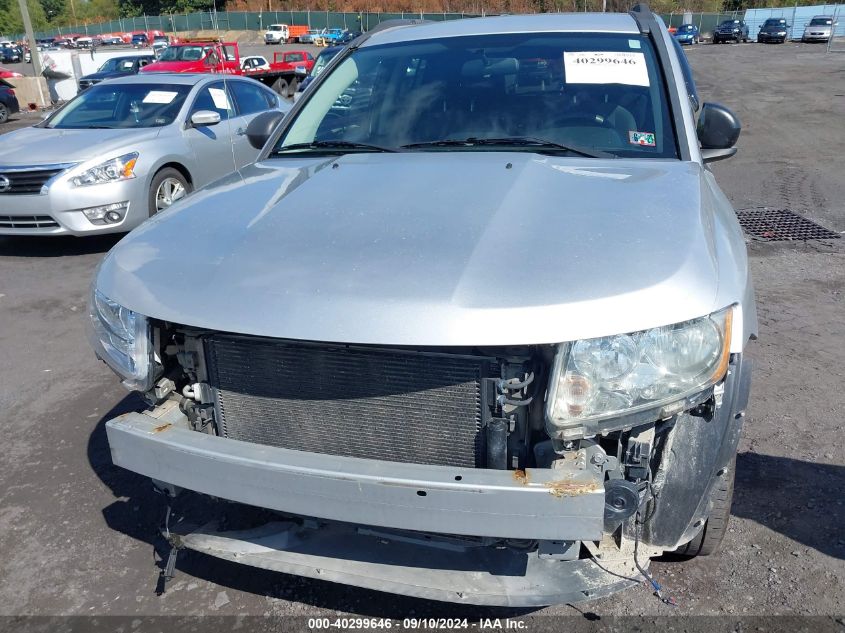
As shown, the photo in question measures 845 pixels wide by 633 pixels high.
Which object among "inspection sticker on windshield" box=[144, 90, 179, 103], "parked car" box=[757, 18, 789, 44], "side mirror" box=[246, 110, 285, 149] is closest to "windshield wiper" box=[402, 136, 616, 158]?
"side mirror" box=[246, 110, 285, 149]

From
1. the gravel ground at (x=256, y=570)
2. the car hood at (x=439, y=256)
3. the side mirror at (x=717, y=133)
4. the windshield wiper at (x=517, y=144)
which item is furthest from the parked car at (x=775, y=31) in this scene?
the car hood at (x=439, y=256)

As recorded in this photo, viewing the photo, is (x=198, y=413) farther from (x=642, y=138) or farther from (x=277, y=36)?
(x=277, y=36)

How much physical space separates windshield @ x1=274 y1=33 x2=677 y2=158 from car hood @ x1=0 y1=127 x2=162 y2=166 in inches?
165

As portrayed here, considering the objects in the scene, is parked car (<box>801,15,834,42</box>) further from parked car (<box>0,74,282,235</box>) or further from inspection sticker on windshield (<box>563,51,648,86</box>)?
inspection sticker on windshield (<box>563,51,648,86</box>)

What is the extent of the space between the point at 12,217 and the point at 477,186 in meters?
6.17

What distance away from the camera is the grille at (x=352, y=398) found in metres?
2.06

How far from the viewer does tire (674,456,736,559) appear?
8.22 ft

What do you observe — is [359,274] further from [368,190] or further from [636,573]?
[636,573]

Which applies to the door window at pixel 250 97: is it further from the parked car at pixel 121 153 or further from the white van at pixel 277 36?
the white van at pixel 277 36

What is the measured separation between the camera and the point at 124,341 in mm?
2385

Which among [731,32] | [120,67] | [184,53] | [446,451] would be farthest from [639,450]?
[731,32]

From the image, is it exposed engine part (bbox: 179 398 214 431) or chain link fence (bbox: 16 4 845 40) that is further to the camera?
chain link fence (bbox: 16 4 845 40)

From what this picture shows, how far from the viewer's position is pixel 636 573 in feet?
7.35

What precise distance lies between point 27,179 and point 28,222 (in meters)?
0.42
